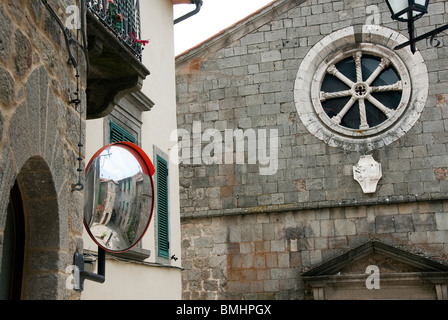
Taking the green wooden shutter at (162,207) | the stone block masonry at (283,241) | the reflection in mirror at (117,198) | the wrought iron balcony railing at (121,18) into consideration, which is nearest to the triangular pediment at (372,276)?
the stone block masonry at (283,241)

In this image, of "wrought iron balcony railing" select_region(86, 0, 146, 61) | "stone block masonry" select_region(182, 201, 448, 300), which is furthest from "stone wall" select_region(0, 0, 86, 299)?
"stone block masonry" select_region(182, 201, 448, 300)

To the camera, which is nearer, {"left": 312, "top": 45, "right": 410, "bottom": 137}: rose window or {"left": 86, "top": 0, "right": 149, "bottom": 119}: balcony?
{"left": 86, "top": 0, "right": 149, "bottom": 119}: balcony

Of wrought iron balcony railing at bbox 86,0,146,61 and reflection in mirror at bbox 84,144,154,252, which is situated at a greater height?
wrought iron balcony railing at bbox 86,0,146,61

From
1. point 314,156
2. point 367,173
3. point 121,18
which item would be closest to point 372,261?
point 367,173

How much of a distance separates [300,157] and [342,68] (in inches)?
79.0

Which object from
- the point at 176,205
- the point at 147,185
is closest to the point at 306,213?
the point at 176,205

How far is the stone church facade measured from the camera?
12.0m

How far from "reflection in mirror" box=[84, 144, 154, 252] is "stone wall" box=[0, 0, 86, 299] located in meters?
0.57

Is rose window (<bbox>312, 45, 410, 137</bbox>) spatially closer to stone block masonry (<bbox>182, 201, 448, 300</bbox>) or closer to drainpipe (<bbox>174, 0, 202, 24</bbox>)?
stone block masonry (<bbox>182, 201, 448, 300</bbox>)

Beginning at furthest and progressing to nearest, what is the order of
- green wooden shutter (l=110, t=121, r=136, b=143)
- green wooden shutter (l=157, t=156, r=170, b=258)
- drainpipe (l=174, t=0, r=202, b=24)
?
drainpipe (l=174, t=0, r=202, b=24) → green wooden shutter (l=157, t=156, r=170, b=258) → green wooden shutter (l=110, t=121, r=136, b=143)

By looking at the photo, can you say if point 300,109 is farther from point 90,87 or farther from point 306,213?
point 90,87

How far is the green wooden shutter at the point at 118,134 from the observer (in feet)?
23.3

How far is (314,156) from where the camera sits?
1274cm

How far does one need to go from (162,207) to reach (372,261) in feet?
16.2
